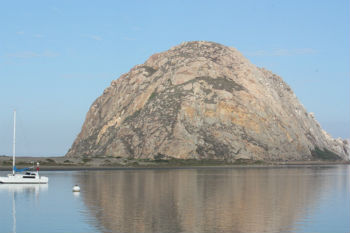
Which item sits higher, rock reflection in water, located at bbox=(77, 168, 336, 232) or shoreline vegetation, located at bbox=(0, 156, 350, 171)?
shoreline vegetation, located at bbox=(0, 156, 350, 171)

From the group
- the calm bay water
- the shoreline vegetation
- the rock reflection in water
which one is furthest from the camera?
the shoreline vegetation

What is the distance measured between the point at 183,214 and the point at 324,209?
555 inches

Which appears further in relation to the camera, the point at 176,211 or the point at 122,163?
the point at 122,163

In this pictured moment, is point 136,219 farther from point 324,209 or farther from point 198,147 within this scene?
point 198,147

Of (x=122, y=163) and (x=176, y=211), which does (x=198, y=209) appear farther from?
(x=122, y=163)

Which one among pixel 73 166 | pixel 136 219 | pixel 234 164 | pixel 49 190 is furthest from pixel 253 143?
pixel 136 219

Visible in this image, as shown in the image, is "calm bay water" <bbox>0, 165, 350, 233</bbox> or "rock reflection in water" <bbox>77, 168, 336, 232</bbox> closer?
"calm bay water" <bbox>0, 165, 350, 233</bbox>

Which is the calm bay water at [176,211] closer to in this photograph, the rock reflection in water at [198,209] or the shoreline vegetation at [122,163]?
the rock reflection in water at [198,209]

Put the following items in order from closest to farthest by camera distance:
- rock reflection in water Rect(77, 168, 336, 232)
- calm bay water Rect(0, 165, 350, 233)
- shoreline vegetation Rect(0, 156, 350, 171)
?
calm bay water Rect(0, 165, 350, 233)
rock reflection in water Rect(77, 168, 336, 232)
shoreline vegetation Rect(0, 156, 350, 171)

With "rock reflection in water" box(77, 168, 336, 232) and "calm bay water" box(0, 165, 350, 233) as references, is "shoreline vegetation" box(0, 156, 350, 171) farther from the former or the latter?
"calm bay water" box(0, 165, 350, 233)

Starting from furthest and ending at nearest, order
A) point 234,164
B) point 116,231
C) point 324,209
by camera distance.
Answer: point 234,164 → point 324,209 → point 116,231

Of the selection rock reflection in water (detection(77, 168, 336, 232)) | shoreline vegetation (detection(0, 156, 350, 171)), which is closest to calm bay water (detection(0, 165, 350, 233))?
rock reflection in water (detection(77, 168, 336, 232))

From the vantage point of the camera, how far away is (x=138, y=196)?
58.9 metres

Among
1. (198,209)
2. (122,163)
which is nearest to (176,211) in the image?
(198,209)
